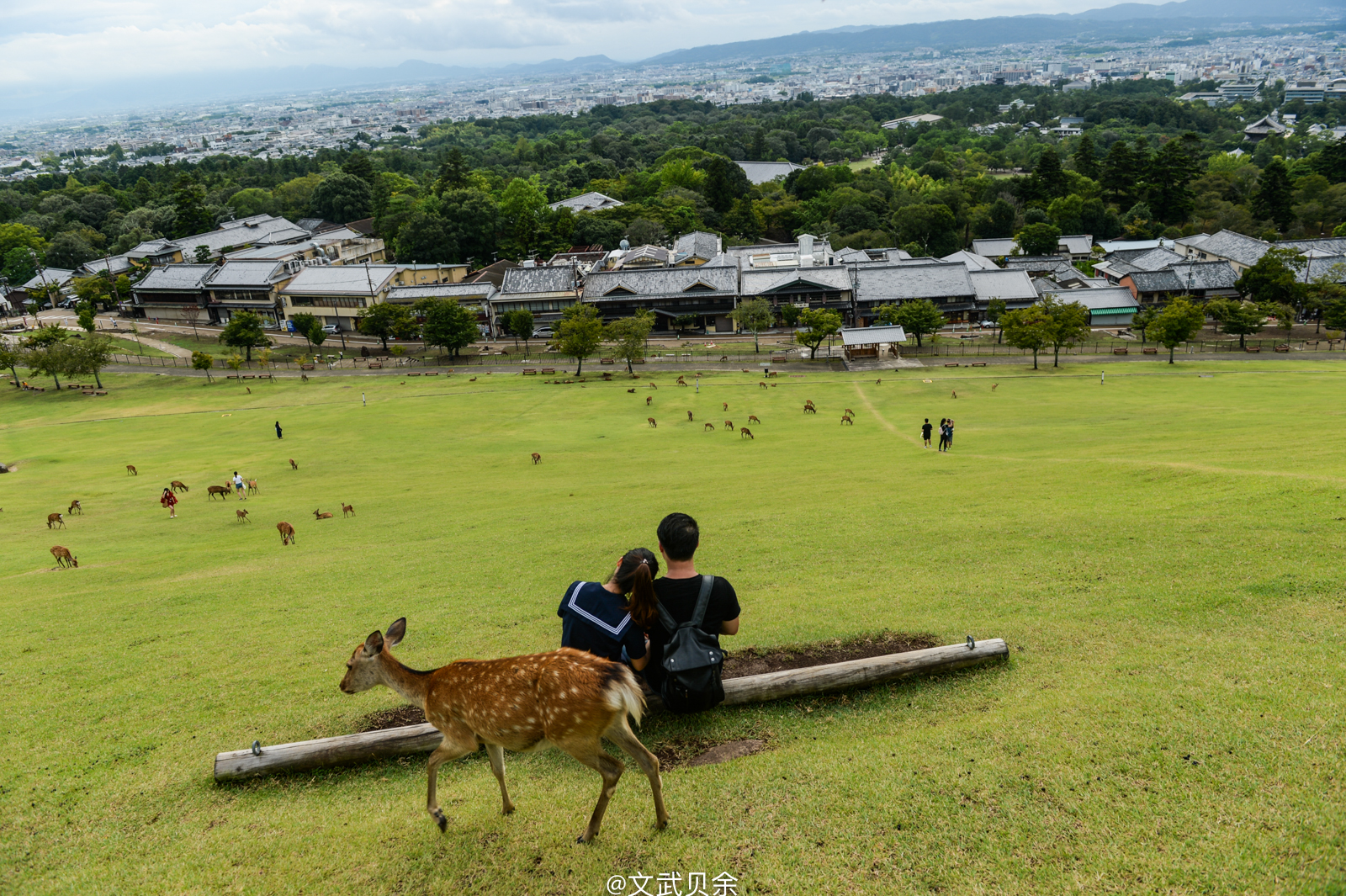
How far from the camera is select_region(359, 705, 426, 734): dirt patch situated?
8750mm

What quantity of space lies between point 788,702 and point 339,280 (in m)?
82.0

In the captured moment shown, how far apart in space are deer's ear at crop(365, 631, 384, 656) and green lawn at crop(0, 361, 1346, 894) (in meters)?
1.58

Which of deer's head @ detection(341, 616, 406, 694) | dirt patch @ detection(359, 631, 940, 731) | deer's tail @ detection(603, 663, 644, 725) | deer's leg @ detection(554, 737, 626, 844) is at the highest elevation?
deer's tail @ detection(603, 663, 644, 725)

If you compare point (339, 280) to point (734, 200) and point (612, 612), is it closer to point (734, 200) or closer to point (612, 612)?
point (734, 200)

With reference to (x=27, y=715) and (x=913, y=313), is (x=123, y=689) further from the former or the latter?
(x=913, y=313)

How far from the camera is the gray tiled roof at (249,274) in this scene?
80.4 metres

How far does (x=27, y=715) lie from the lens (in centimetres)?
993

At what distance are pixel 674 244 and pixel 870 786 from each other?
91.7m

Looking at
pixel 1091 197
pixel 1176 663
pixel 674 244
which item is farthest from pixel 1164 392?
pixel 1091 197

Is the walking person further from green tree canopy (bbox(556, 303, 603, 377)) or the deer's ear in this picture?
green tree canopy (bbox(556, 303, 603, 377))

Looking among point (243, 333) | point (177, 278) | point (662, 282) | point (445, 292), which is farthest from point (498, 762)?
point (177, 278)

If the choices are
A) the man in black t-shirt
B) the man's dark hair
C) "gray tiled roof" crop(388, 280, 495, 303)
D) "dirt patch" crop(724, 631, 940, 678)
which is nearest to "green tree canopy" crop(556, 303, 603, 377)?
"gray tiled roof" crop(388, 280, 495, 303)

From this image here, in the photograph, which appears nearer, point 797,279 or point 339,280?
point 797,279

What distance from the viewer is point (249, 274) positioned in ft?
267
